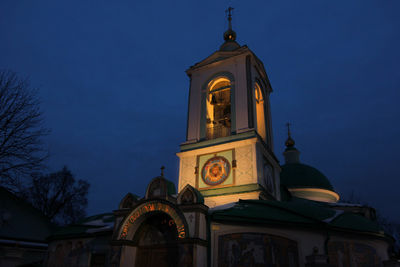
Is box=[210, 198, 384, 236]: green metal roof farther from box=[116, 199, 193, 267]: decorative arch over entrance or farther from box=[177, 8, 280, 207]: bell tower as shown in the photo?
box=[177, 8, 280, 207]: bell tower

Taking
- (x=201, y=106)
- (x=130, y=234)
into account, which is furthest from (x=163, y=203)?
(x=201, y=106)

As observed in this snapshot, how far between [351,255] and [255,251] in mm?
3763

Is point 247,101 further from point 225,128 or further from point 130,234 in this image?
point 130,234

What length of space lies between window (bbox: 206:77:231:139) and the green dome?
437 inches

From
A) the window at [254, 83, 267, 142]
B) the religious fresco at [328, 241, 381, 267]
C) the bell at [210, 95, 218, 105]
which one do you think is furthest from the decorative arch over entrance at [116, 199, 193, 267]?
the window at [254, 83, 267, 142]

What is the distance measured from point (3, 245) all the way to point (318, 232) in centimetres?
1599

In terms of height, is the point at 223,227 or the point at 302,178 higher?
the point at 302,178

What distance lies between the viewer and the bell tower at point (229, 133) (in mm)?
15727

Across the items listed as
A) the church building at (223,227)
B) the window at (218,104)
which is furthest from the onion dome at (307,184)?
the window at (218,104)

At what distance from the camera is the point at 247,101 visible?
1811cm

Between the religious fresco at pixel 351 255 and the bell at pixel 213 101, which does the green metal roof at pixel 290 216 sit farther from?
the bell at pixel 213 101

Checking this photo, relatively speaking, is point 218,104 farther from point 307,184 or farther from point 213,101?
point 307,184

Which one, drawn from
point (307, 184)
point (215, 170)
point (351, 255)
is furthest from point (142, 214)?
point (307, 184)

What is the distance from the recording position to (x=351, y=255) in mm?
11062
